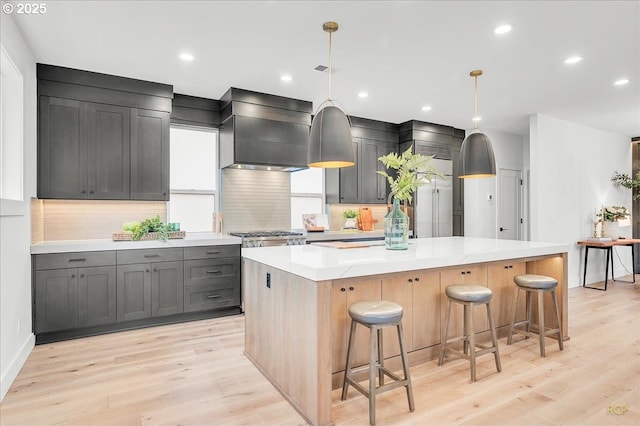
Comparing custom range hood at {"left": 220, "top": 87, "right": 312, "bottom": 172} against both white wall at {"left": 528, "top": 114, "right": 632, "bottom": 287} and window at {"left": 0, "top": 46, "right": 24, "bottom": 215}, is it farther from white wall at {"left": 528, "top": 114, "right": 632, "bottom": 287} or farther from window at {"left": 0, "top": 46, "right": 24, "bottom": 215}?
white wall at {"left": 528, "top": 114, "right": 632, "bottom": 287}

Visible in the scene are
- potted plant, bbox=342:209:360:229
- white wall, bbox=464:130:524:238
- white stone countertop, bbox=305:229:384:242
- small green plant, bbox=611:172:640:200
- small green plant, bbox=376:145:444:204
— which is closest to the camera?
small green plant, bbox=376:145:444:204

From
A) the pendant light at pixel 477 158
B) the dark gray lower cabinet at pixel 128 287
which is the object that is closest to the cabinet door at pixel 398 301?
the pendant light at pixel 477 158

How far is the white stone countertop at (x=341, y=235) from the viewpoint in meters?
5.34

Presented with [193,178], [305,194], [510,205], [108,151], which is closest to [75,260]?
[108,151]

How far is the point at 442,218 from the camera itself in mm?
6504

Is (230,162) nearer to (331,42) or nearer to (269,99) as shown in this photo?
(269,99)

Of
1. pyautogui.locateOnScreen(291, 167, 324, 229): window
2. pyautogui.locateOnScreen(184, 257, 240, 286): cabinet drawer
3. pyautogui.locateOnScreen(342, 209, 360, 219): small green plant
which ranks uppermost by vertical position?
pyautogui.locateOnScreen(291, 167, 324, 229): window

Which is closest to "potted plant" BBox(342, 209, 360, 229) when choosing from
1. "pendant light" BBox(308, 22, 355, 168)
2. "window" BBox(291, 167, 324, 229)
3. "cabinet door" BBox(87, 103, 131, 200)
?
"window" BBox(291, 167, 324, 229)

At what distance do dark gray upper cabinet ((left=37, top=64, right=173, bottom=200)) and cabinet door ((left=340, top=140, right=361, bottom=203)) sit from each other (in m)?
2.64

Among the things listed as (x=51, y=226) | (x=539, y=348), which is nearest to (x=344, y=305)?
(x=539, y=348)

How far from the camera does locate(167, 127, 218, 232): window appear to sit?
4996 millimetres

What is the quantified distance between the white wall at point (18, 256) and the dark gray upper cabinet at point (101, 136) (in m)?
0.20

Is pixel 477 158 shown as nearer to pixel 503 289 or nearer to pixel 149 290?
pixel 503 289

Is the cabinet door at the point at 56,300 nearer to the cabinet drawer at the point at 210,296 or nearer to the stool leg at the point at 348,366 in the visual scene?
the cabinet drawer at the point at 210,296
